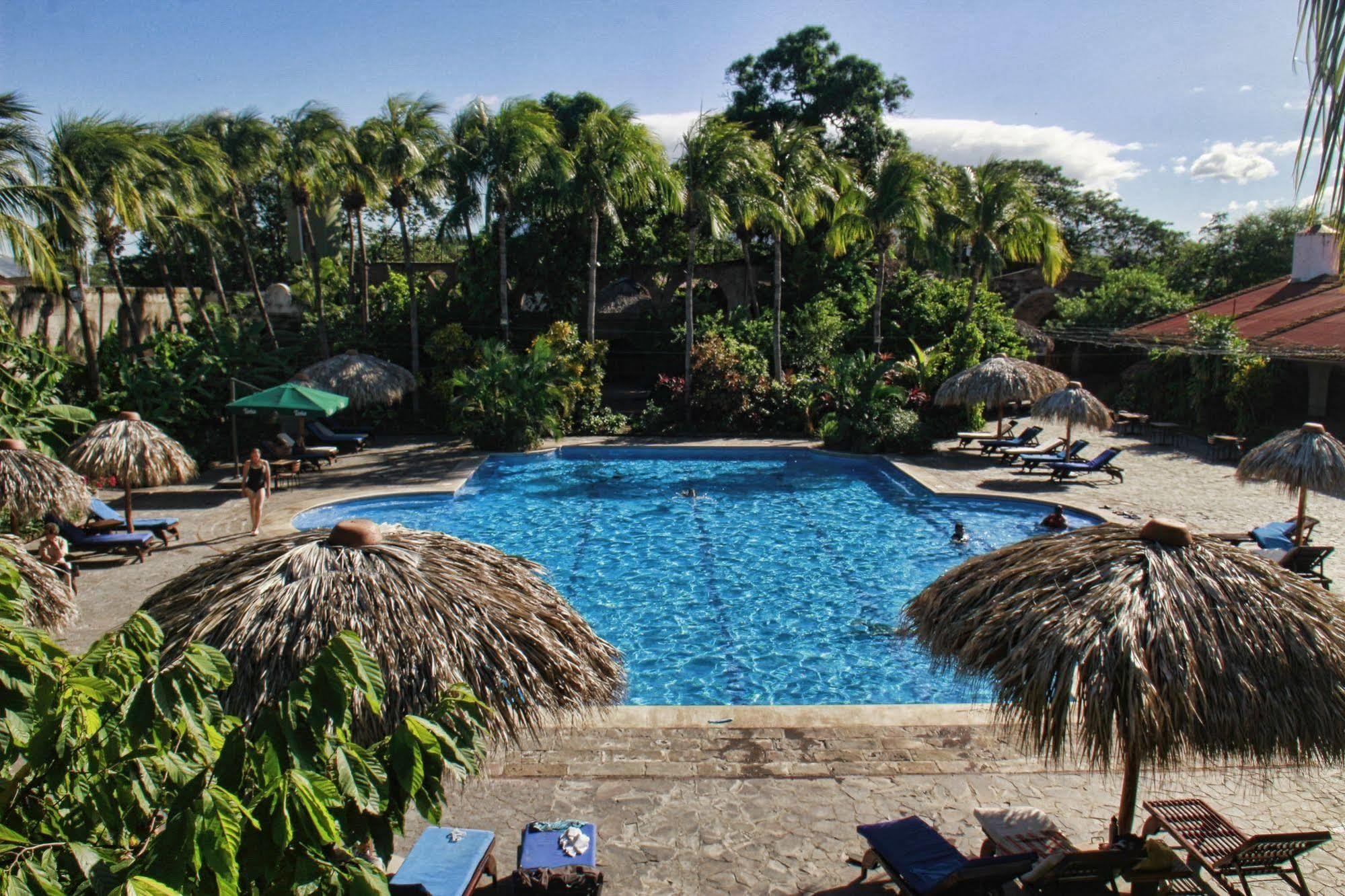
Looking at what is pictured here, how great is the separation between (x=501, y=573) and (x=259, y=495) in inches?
384

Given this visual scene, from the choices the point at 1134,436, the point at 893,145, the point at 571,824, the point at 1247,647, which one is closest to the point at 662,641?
the point at 571,824

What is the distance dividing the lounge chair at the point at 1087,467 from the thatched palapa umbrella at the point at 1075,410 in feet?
2.63

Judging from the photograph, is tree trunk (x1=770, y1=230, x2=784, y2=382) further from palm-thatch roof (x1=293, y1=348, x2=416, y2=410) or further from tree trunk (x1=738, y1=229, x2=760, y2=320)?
palm-thatch roof (x1=293, y1=348, x2=416, y2=410)

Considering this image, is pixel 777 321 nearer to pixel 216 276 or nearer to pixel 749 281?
pixel 749 281

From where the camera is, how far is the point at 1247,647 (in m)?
5.30

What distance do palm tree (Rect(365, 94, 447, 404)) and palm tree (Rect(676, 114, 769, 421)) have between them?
6431 millimetres

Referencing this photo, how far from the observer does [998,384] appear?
20.5 meters

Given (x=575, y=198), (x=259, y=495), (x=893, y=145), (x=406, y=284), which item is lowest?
(x=259, y=495)

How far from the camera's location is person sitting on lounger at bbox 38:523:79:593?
11.1 m

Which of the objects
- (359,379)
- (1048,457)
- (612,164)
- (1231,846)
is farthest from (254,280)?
(1231,846)

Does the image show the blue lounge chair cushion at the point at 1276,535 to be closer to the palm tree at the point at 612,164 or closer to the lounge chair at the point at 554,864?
the lounge chair at the point at 554,864

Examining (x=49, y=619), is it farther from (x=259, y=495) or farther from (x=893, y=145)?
(x=893, y=145)

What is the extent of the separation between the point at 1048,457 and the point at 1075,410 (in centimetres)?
113

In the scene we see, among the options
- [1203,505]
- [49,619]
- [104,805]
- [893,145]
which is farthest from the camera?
[893,145]
